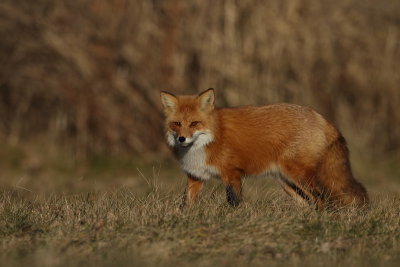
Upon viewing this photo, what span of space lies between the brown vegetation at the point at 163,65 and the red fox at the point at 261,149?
16.3 ft

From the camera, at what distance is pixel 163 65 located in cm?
1270

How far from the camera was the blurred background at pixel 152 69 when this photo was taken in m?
12.6

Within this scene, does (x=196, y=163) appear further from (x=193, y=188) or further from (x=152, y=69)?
(x=152, y=69)

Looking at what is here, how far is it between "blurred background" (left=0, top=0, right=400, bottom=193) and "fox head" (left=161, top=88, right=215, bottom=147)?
494cm

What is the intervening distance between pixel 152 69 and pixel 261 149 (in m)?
5.41

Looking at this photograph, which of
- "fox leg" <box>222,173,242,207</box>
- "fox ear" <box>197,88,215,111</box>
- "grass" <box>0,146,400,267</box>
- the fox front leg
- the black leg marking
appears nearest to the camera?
"grass" <box>0,146,400,267</box>

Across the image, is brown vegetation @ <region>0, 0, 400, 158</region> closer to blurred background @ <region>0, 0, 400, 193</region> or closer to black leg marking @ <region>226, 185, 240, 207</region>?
blurred background @ <region>0, 0, 400, 193</region>

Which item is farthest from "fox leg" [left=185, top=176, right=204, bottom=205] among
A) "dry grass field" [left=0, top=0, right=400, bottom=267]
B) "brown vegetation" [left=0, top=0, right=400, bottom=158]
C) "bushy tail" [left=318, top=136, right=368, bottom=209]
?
"brown vegetation" [left=0, top=0, right=400, bottom=158]

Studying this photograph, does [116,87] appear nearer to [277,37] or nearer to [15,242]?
[277,37]

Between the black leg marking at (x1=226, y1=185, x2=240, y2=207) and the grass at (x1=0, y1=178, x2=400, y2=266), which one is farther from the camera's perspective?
the black leg marking at (x1=226, y1=185, x2=240, y2=207)

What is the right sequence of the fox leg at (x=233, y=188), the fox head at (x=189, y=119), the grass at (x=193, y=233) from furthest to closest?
the fox head at (x=189, y=119) → the fox leg at (x=233, y=188) → the grass at (x=193, y=233)

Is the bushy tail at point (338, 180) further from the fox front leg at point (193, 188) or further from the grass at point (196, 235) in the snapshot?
the fox front leg at point (193, 188)

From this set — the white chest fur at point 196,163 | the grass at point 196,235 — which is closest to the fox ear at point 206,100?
the white chest fur at point 196,163

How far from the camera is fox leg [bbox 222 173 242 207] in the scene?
7.16m
